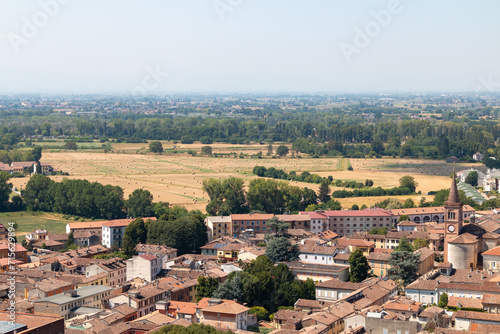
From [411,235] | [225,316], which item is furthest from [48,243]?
[411,235]

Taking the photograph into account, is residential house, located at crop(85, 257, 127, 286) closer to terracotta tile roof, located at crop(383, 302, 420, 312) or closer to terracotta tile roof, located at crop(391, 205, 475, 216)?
terracotta tile roof, located at crop(383, 302, 420, 312)

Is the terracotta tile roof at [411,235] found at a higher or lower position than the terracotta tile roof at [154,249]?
higher

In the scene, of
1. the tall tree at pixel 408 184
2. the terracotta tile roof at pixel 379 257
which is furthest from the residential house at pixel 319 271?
the tall tree at pixel 408 184

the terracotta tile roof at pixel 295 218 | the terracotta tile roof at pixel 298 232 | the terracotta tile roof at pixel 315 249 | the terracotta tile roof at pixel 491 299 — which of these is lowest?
the terracotta tile roof at pixel 298 232

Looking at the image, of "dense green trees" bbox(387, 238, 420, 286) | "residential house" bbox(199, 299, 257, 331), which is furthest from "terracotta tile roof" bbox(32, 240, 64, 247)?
"dense green trees" bbox(387, 238, 420, 286)

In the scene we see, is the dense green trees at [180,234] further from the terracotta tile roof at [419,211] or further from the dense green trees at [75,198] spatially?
the terracotta tile roof at [419,211]

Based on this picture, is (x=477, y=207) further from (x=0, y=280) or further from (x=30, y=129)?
(x=30, y=129)
